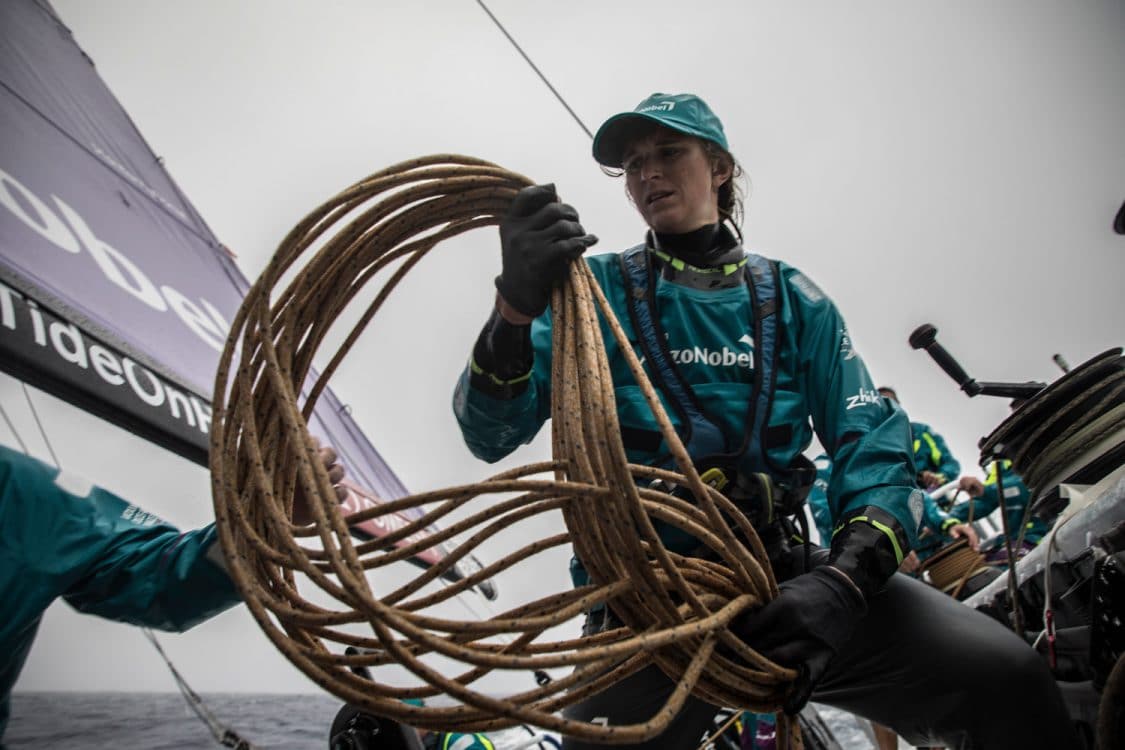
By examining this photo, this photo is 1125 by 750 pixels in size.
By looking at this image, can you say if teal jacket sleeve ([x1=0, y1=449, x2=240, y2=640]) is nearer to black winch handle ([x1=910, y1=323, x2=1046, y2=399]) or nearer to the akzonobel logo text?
the akzonobel logo text

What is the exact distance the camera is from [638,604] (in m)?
0.92

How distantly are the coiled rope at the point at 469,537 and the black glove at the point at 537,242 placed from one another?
0.12ft

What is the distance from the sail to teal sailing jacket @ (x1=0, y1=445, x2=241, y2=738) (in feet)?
1.06

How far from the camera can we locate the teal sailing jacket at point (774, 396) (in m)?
1.33

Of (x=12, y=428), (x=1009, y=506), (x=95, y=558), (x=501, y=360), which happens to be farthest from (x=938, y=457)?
→ (x=12, y=428)

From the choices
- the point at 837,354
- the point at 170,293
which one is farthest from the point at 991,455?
the point at 170,293

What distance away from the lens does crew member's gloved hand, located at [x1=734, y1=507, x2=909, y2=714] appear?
3.14 ft

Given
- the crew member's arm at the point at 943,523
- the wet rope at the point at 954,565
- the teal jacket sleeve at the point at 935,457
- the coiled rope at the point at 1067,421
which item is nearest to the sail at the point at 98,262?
the coiled rope at the point at 1067,421

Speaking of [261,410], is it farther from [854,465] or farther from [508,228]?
[854,465]

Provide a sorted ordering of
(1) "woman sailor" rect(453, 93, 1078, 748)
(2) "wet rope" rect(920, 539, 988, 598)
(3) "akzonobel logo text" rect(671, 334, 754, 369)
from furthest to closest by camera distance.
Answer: (2) "wet rope" rect(920, 539, 988, 598)
(3) "akzonobel logo text" rect(671, 334, 754, 369)
(1) "woman sailor" rect(453, 93, 1078, 748)

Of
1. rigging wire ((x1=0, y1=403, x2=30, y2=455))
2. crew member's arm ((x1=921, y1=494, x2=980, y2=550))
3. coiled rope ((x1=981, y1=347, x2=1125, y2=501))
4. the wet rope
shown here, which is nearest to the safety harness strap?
coiled rope ((x1=981, y1=347, x2=1125, y2=501))

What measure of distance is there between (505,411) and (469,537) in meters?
0.41

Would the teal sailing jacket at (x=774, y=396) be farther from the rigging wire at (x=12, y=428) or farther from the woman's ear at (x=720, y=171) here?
the rigging wire at (x=12, y=428)

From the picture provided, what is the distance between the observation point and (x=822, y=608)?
101 centimetres
